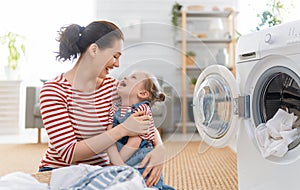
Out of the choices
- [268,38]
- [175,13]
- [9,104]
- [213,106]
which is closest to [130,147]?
[213,106]

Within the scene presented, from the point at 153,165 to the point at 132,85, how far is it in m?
0.25

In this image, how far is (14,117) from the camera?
3.58 metres

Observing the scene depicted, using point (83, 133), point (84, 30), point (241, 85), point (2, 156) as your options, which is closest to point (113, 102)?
point (83, 133)

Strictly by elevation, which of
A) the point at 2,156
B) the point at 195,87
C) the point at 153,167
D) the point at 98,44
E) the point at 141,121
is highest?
the point at 98,44

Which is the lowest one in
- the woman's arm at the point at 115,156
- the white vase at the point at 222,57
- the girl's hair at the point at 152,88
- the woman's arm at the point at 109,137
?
the woman's arm at the point at 115,156

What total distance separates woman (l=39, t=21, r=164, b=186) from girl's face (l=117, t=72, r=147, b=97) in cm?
4

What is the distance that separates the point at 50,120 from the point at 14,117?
9.62 ft

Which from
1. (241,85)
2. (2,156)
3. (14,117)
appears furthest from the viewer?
(14,117)

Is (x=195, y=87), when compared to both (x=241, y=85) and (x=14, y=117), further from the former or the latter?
(x=14, y=117)

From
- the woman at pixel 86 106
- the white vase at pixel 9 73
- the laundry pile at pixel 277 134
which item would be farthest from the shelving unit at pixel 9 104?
the laundry pile at pixel 277 134

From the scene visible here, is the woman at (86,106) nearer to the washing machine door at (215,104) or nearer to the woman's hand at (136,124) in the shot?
the woman's hand at (136,124)

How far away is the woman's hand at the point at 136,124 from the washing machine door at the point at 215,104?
1.10 feet

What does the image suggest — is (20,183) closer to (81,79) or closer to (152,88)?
(81,79)

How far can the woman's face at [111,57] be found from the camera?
3.17 ft
